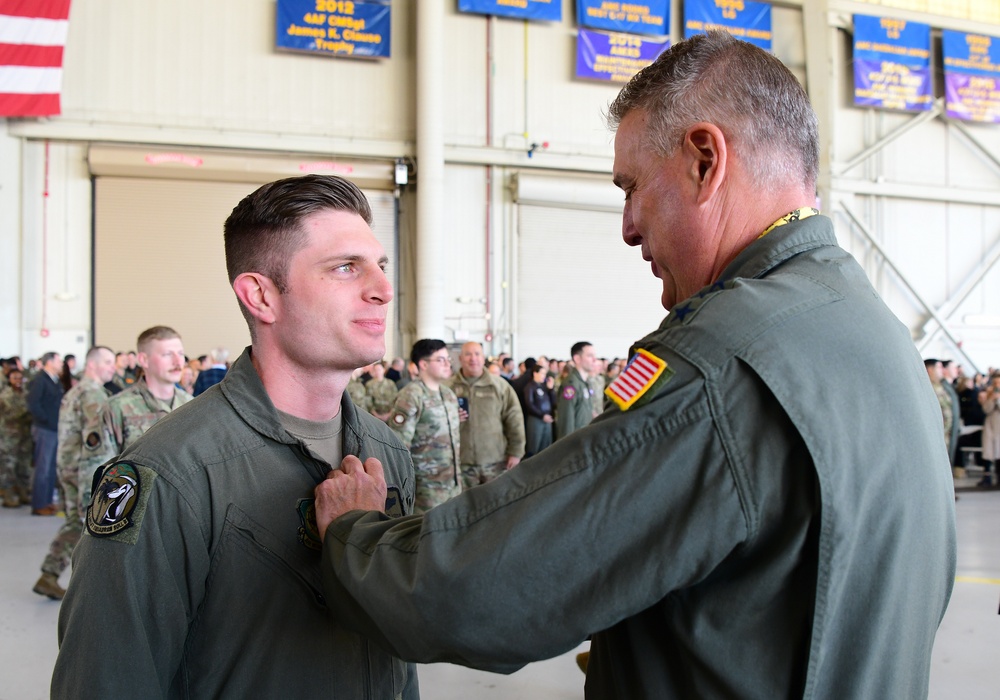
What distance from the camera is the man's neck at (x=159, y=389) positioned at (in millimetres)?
4484

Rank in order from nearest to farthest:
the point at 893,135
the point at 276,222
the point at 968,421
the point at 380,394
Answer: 1. the point at 276,222
2. the point at 380,394
3. the point at 968,421
4. the point at 893,135

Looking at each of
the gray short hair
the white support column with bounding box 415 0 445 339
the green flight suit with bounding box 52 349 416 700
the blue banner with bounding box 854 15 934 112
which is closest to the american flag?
the white support column with bounding box 415 0 445 339

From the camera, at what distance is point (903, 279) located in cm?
1578

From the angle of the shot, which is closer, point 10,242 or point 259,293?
point 259,293

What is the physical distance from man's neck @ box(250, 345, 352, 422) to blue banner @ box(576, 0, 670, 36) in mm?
14073

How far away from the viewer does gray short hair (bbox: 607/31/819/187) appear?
3.39 ft

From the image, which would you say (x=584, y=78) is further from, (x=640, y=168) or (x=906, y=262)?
(x=640, y=168)

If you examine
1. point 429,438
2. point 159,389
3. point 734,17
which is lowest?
point 429,438

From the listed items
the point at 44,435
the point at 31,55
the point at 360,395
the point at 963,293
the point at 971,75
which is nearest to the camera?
the point at 44,435

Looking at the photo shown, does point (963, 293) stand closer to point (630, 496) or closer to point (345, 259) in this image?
point (345, 259)

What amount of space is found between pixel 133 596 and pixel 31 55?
13.6m

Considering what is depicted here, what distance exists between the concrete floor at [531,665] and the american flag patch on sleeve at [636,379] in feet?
9.96

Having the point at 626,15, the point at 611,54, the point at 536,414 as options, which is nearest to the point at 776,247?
the point at 536,414

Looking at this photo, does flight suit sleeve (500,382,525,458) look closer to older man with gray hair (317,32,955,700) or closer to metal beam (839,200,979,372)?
older man with gray hair (317,32,955,700)
